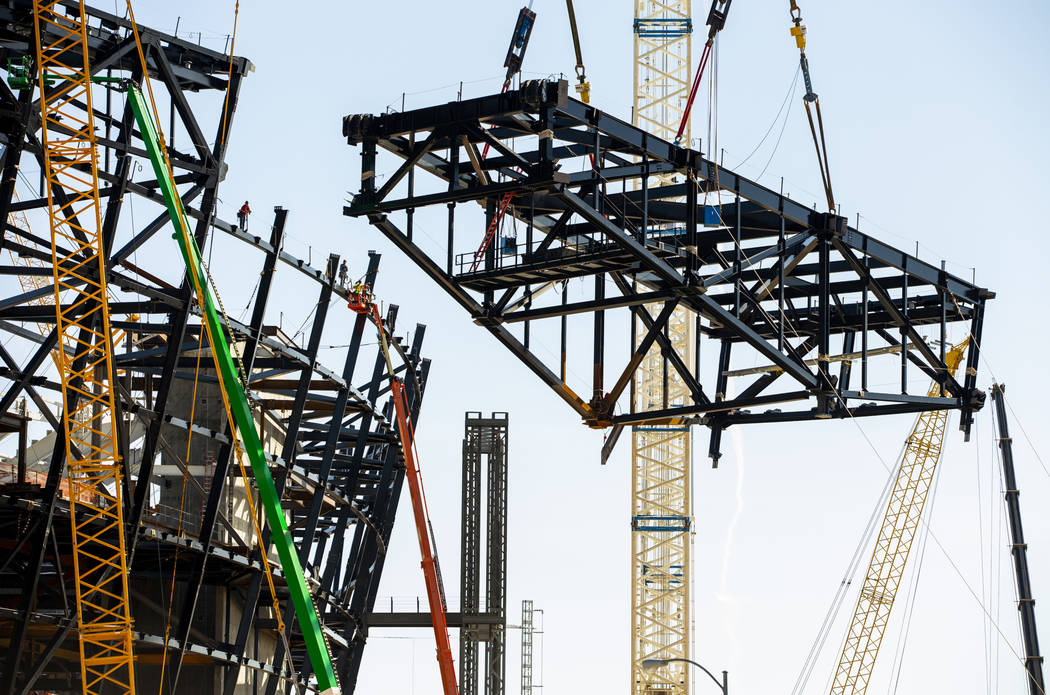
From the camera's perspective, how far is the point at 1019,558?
242ft

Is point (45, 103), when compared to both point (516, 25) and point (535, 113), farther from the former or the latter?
point (535, 113)

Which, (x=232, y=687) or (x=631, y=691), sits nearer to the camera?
(x=232, y=687)

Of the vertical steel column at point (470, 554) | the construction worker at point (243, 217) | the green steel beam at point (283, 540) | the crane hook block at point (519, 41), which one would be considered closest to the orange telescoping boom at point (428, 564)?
the green steel beam at point (283, 540)

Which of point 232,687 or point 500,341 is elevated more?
point 500,341

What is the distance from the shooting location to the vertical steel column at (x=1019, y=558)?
71188 mm

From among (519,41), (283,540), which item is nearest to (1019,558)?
(519,41)

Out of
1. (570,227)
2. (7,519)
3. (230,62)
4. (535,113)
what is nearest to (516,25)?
(570,227)

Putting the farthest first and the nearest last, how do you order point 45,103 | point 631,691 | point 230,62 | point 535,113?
point 631,691, point 230,62, point 45,103, point 535,113

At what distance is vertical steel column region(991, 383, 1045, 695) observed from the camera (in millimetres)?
71188

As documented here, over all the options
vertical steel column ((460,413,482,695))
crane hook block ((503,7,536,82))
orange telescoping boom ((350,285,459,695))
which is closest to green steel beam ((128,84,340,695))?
A: orange telescoping boom ((350,285,459,695))

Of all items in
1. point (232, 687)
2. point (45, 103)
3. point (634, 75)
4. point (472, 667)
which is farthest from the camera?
point (634, 75)

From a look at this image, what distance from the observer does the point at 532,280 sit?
116 ft

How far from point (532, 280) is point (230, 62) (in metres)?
24.7

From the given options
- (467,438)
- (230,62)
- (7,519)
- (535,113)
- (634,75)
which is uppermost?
(634,75)
